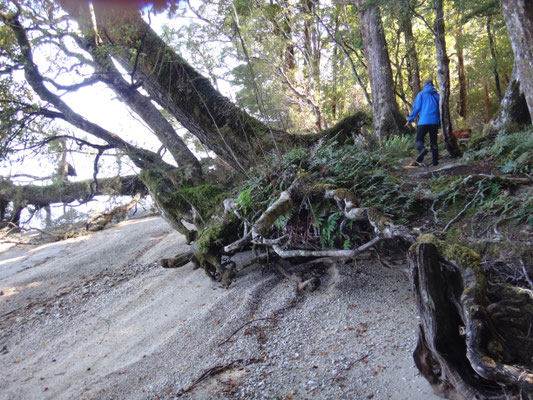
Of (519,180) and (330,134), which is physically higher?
(330,134)

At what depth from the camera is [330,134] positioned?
9.66 metres

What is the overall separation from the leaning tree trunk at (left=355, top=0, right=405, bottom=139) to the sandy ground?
19.5 ft

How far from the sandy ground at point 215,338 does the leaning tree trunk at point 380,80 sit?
594cm

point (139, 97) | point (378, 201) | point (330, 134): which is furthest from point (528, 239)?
point (139, 97)

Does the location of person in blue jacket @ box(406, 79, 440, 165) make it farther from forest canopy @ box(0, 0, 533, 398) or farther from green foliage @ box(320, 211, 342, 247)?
green foliage @ box(320, 211, 342, 247)

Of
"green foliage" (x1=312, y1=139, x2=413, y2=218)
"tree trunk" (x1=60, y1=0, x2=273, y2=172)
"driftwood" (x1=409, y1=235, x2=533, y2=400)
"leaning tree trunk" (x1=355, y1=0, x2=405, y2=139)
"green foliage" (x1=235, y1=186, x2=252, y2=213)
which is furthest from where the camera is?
"leaning tree trunk" (x1=355, y1=0, x2=405, y2=139)

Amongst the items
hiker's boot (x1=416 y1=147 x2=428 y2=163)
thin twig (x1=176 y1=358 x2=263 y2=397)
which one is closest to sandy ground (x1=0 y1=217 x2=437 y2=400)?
thin twig (x1=176 y1=358 x2=263 y2=397)

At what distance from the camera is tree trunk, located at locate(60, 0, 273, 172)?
7898 millimetres

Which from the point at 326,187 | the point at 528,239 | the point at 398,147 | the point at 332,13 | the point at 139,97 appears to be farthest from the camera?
the point at 332,13

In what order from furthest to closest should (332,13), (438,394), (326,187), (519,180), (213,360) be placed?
1. (332,13)
2. (326,187)
3. (519,180)
4. (213,360)
5. (438,394)

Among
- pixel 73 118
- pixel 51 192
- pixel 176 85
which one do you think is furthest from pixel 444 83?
pixel 51 192

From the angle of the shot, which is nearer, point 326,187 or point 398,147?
point 326,187

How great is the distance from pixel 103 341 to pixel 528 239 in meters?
5.55

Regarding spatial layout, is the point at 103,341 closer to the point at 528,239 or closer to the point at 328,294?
the point at 328,294
